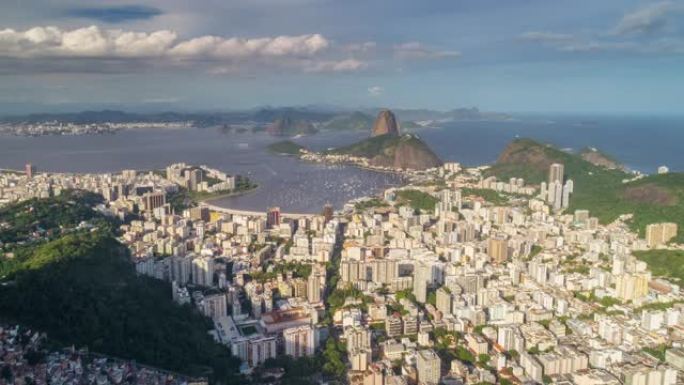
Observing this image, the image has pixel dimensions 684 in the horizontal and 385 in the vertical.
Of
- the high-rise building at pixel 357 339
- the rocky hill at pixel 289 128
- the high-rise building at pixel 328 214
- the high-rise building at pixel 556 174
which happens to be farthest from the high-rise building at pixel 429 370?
the rocky hill at pixel 289 128

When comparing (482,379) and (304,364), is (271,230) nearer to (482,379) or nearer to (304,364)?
(304,364)

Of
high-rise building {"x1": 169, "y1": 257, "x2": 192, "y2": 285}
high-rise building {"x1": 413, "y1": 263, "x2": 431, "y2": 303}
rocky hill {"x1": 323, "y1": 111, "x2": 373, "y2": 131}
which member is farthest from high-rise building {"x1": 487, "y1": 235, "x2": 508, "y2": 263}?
rocky hill {"x1": 323, "y1": 111, "x2": 373, "y2": 131}

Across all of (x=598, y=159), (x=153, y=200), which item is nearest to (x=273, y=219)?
(x=153, y=200)

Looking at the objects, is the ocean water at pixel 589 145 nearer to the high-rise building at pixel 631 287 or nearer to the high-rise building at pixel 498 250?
the high-rise building at pixel 498 250

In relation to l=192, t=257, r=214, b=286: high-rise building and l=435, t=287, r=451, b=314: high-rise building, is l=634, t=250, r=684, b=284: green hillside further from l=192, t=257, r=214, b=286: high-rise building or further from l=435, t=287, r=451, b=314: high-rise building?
l=192, t=257, r=214, b=286: high-rise building

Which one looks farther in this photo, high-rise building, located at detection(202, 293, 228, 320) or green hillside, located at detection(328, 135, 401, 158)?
green hillside, located at detection(328, 135, 401, 158)

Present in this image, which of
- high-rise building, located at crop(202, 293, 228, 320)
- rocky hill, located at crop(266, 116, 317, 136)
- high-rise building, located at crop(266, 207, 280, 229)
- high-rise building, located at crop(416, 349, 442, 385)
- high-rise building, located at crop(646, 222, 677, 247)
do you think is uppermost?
rocky hill, located at crop(266, 116, 317, 136)
